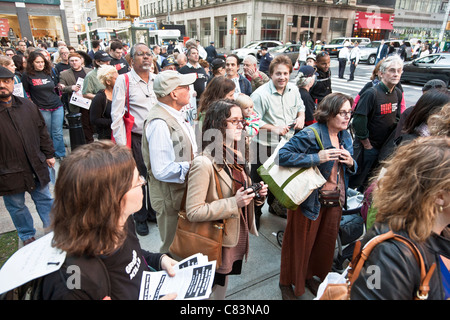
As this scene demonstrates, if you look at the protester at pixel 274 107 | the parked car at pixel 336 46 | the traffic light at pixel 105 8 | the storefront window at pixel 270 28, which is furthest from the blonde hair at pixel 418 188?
the storefront window at pixel 270 28

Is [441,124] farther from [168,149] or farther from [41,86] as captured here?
[41,86]

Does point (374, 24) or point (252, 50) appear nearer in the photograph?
point (252, 50)

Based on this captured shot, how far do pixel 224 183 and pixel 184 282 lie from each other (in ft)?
2.31

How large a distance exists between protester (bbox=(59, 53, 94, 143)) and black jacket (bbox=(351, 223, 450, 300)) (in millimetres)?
5469

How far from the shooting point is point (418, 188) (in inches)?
47.3

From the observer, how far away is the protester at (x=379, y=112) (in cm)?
350

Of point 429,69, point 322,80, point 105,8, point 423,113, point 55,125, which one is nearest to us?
point 423,113

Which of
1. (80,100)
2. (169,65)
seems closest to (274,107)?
(80,100)

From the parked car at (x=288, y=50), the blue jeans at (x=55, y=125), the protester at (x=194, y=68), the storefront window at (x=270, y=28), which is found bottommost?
the blue jeans at (x=55, y=125)

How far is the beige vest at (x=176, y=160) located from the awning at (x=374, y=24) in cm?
5088

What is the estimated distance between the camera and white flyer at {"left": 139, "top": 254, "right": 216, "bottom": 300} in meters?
1.40

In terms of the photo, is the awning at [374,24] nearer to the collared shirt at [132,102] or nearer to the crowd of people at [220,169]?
the crowd of people at [220,169]

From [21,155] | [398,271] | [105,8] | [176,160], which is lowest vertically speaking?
[21,155]

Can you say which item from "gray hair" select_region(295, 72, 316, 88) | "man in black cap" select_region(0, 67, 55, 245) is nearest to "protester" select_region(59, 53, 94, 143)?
"man in black cap" select_region(0, 67, 55, 245)
